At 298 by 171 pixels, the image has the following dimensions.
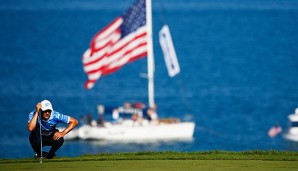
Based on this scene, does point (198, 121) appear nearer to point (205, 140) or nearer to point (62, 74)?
point (205, 140)

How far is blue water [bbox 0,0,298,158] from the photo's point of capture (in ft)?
235

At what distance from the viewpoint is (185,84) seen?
369 feet

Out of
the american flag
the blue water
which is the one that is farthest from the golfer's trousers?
the blue water

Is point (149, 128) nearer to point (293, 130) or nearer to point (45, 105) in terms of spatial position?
point (293, 130)

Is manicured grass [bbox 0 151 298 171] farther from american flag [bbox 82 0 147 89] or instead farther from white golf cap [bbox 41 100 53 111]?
american flag [bbox 82 0 147 89]

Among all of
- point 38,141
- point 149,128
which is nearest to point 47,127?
point 38,141

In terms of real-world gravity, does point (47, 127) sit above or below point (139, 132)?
below

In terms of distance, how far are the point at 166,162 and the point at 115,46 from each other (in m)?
35.0

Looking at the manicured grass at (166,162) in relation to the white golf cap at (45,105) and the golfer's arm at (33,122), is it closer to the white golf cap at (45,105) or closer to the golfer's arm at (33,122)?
the golfer's arm at (33,122)

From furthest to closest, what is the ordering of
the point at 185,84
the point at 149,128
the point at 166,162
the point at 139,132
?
the point at 185,84
the point at 139,132
the point at 149,128
the point at 166,162

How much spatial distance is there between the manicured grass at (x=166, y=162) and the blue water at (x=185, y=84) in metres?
35.2

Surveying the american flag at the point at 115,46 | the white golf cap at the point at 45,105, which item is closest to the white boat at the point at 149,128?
the american flag at the point at 115,46

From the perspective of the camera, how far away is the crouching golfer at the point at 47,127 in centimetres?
2156

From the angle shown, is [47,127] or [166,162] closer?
[166,162]
